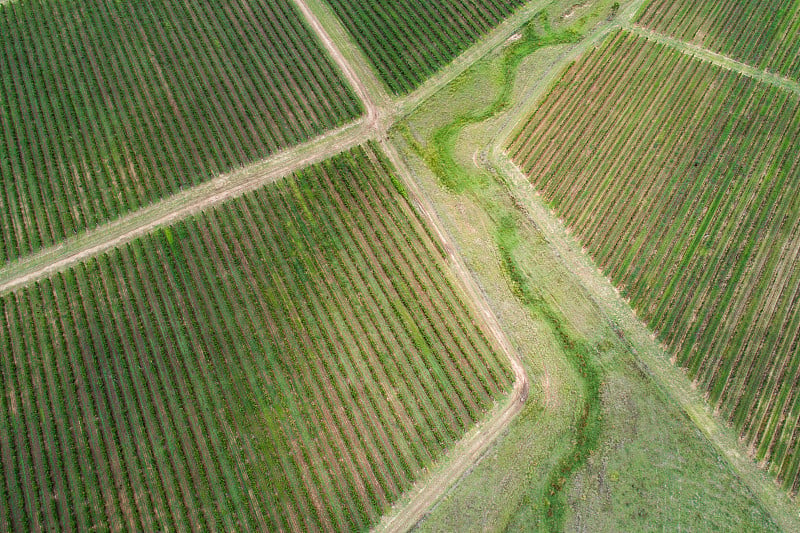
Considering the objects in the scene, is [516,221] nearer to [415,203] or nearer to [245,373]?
[415,203]

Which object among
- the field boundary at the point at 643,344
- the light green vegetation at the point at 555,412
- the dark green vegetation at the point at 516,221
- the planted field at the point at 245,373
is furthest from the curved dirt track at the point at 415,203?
the field boundary at the point at 643,344

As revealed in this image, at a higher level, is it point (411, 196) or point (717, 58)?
point (717, 58)

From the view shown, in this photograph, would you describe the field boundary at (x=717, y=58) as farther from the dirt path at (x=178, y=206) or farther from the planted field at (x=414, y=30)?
the dirt path at (x=178, y=206)

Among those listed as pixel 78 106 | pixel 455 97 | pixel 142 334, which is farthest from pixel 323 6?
pixel 142 334

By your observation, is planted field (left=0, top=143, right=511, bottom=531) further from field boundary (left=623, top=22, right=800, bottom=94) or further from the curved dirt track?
field boundary (left=623, top=22, right=800, bottom=94)

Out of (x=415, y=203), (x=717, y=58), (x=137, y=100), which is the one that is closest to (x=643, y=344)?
(x=415, y=203)

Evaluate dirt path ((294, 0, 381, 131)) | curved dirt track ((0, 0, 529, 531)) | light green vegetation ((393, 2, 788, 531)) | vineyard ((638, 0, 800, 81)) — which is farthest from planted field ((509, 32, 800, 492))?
dirt path ((294, 0, 381, 131))
